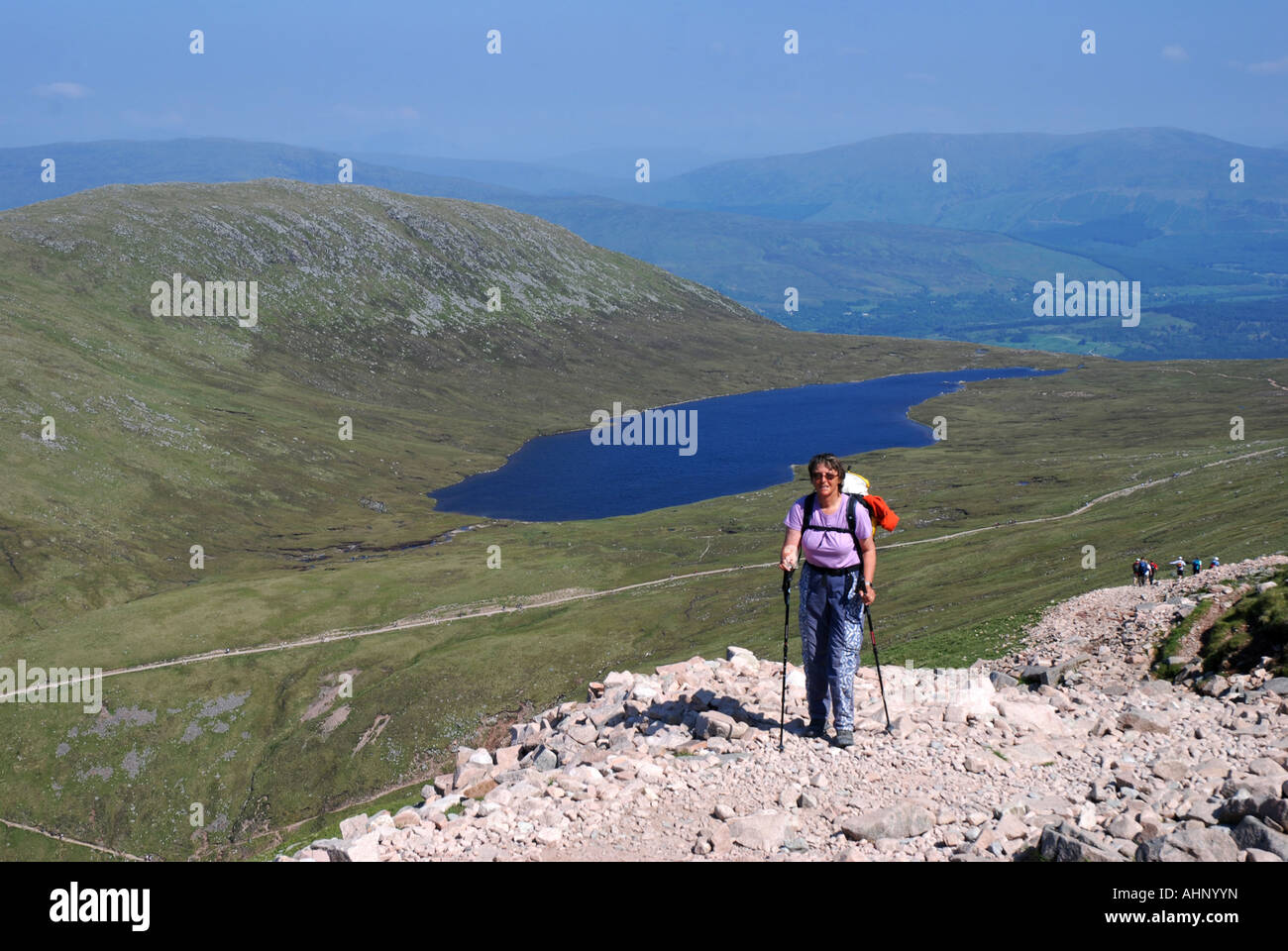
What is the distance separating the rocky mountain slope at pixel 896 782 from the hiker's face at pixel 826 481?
6156mm

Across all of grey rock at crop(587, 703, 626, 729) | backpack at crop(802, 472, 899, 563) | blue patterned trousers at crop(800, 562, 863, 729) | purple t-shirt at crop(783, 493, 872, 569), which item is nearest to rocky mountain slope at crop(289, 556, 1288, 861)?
grey rock at crop(587, 703, 626, 729)

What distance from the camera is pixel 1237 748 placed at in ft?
69.6

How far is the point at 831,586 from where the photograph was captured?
2270cm

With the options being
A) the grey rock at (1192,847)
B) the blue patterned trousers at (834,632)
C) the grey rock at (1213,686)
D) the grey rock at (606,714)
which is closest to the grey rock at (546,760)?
the grey rock at (606,714)

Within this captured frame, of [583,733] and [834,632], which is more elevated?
[834,632]

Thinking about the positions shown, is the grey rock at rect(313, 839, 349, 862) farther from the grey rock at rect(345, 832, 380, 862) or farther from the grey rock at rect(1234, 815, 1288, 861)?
the grey rock at rect(1234, 815, 1288, 861)

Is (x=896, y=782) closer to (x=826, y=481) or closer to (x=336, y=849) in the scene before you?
(x=826, y=481)

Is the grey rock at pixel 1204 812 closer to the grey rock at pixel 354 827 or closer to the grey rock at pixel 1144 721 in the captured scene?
the grey rock at pixel 1144 721

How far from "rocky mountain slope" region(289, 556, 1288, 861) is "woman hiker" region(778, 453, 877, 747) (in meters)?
1.30

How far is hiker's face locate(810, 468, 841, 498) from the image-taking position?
21.5 m

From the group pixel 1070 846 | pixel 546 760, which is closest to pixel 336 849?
pixel 546 760

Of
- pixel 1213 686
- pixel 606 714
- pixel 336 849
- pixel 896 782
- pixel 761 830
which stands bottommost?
pixel 336 849

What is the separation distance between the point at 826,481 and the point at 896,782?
6.71 m

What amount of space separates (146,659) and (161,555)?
2849 inches
